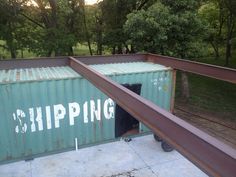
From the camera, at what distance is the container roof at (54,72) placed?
9.71 m

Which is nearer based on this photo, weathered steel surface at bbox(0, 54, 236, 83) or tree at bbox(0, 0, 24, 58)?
weathered steel surface at bbox(0, 54, 236, 83)

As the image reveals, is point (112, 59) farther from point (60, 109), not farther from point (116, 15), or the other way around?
point (116, 15)

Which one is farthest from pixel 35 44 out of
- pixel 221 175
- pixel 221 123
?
pixel 221 175

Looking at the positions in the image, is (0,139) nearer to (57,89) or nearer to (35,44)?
(57,89)

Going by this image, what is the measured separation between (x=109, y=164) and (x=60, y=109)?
9.73 feet

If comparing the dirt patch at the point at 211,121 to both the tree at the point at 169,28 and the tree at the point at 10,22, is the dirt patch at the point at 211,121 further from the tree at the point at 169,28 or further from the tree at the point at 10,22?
the tree at the point at 10,22

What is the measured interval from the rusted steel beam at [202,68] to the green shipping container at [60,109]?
0.61 m

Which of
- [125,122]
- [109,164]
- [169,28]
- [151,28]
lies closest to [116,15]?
[151,28]

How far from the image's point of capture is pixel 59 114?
33.1 feet

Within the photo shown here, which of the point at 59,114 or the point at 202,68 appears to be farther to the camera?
the point at 59,114

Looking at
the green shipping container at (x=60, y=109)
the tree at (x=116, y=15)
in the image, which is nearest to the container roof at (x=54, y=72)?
the green shipping container at (x=60, y=109)

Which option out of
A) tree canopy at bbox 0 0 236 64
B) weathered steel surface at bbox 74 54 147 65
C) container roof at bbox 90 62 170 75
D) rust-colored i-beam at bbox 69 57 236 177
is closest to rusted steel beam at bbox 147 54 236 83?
container roof at bbox 90 62 170 75

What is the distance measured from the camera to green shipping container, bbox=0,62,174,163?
9387 millimetres

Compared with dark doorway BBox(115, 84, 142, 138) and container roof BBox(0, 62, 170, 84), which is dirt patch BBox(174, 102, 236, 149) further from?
container roof BBox(0, 62, 170, 84)
